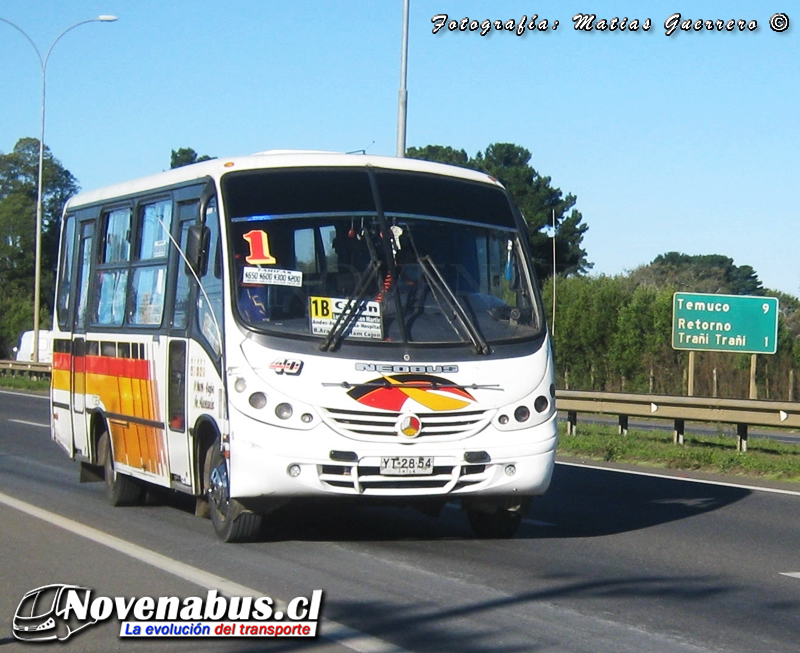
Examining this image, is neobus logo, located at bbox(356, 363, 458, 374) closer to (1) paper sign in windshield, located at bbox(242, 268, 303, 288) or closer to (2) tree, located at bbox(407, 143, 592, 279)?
(1) paper sign in windshield, located at bbox(242, 268, 303, 288)

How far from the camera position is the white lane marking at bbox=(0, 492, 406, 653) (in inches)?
270

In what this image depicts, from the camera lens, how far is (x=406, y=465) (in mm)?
9797

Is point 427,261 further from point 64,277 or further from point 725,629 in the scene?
point 64,277

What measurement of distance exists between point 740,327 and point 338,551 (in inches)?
649

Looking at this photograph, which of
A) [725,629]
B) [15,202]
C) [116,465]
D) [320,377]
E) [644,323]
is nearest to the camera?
[725,629]

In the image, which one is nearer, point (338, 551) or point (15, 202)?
point (338, 551)

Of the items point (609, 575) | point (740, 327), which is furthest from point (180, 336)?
point (740, 327)

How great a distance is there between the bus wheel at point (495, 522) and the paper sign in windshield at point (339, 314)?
1.80m

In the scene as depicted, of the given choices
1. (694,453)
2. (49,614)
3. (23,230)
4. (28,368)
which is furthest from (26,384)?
(23,230)

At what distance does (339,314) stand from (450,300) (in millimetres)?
868

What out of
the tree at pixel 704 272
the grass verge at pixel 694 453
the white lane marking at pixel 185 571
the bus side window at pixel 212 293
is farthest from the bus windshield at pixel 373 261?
the tree at pixel 704 272

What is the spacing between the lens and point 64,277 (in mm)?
14930

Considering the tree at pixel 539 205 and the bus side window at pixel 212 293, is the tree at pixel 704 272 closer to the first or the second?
the tree at pixel 539 205

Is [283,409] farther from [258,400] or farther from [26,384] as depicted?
[26,384]
